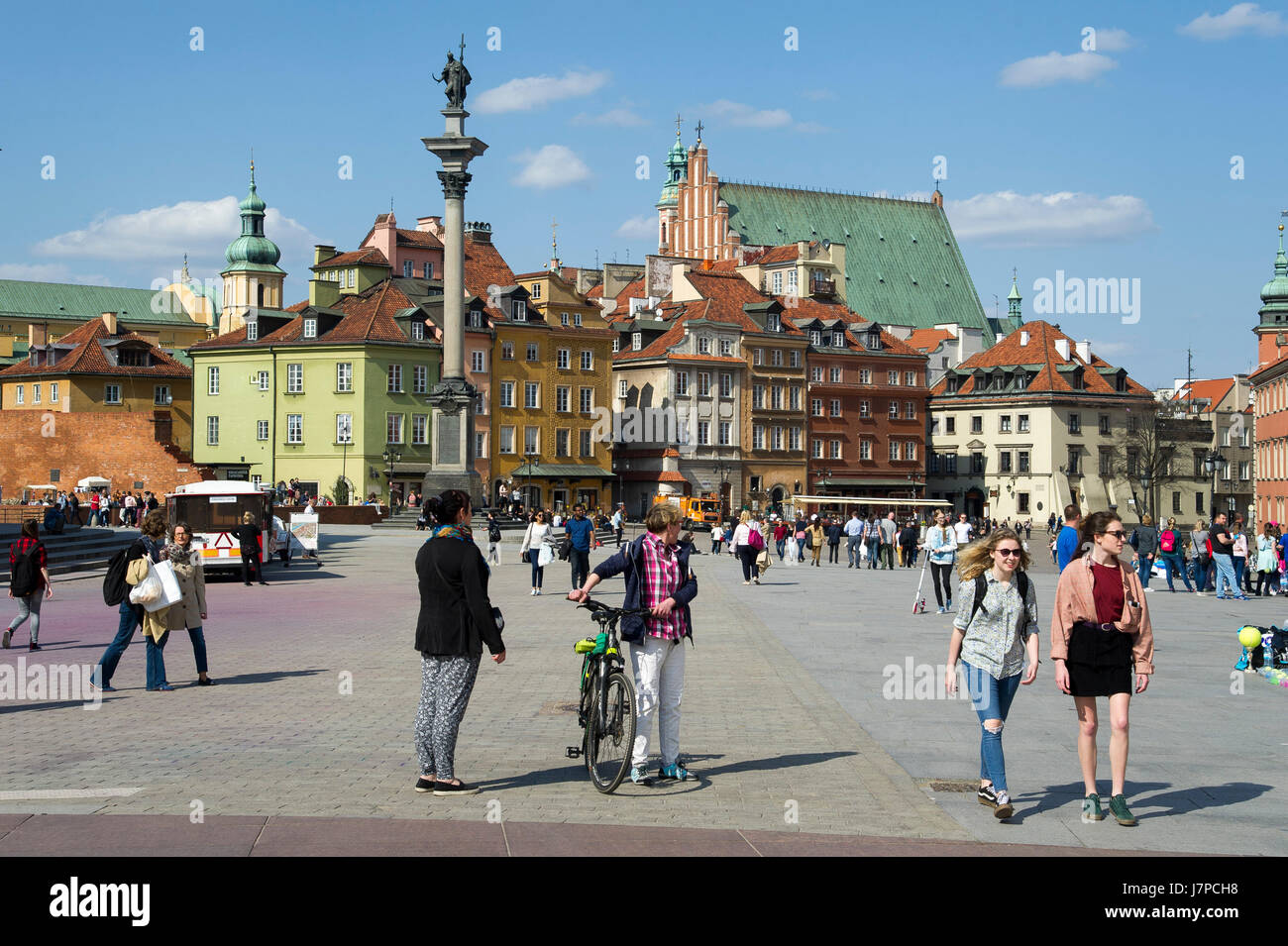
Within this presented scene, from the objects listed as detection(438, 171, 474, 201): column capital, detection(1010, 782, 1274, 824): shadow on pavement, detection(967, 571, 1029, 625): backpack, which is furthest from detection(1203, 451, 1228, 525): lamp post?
detection(967, 571, 1029, 625): backpack

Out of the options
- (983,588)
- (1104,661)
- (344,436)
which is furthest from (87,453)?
(1104,661)

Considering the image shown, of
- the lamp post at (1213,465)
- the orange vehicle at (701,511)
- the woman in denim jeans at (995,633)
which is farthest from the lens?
the lamp post at (1213,465)

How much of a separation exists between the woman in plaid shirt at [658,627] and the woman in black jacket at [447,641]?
85cm

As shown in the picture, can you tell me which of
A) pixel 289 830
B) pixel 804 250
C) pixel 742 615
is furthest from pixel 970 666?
pixel 804 250

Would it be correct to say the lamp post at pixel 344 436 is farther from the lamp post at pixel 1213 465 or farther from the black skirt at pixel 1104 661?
the black skirt at pixel 1104 661

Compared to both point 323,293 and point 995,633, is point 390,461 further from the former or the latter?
point 995,633

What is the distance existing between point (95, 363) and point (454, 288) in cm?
4450

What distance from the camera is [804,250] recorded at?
114m

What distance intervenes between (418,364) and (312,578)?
5196 cm

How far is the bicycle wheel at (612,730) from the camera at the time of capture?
10242mm

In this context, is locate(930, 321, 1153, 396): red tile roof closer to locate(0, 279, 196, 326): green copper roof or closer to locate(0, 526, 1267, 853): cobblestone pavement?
locate(0, 279, 196, 326): green copper roof

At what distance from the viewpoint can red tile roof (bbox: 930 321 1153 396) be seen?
4161 inches

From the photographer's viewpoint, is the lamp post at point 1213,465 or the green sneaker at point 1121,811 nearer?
the green sneaker at point 1121,811

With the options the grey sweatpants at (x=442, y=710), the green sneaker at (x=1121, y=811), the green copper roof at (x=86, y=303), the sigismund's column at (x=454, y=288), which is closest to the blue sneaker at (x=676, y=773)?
the grey sweatpants at (x=442, y=710)
